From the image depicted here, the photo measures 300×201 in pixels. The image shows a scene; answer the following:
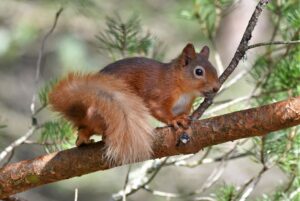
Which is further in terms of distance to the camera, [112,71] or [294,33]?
[294,33]

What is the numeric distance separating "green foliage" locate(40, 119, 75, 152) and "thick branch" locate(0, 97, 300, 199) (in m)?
0.35

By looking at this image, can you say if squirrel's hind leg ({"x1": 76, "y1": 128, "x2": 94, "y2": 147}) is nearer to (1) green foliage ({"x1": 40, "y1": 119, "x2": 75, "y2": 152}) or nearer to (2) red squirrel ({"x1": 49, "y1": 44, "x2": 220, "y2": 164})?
(2) red squirrel ({"x1": 49, "y1": 44, "x2": 220, "y2": 164})

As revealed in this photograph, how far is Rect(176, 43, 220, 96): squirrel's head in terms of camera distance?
6.23 ft

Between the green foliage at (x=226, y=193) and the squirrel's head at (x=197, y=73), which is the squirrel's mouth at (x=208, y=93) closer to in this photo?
the squirrel's head at (x=197, y=73)

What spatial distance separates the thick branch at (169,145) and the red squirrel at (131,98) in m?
0.04

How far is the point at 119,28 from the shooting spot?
7.11ft

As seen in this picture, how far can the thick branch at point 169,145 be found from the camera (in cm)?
140

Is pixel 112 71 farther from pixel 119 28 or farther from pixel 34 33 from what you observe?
pixel 34 33

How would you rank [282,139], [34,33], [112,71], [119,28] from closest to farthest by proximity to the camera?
[112,71], [282,139], [119,28], [34,33]

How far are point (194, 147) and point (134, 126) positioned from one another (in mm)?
157

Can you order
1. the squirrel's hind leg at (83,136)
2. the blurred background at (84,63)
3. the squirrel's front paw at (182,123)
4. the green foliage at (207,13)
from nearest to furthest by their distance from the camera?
the squirrel's front paw at (182,123)
the squirrel's hind leg at (83,136)
the green foliage at (207,13)
the blurred background at (84,63)

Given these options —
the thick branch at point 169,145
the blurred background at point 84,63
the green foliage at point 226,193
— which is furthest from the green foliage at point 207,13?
the thick branch at point 169,145

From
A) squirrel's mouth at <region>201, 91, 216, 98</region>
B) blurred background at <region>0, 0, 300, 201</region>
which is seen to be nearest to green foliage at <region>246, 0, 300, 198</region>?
squirrel's mouth at <region>201, 91, 216, 98</region>

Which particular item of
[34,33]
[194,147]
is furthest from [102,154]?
[34,33]
